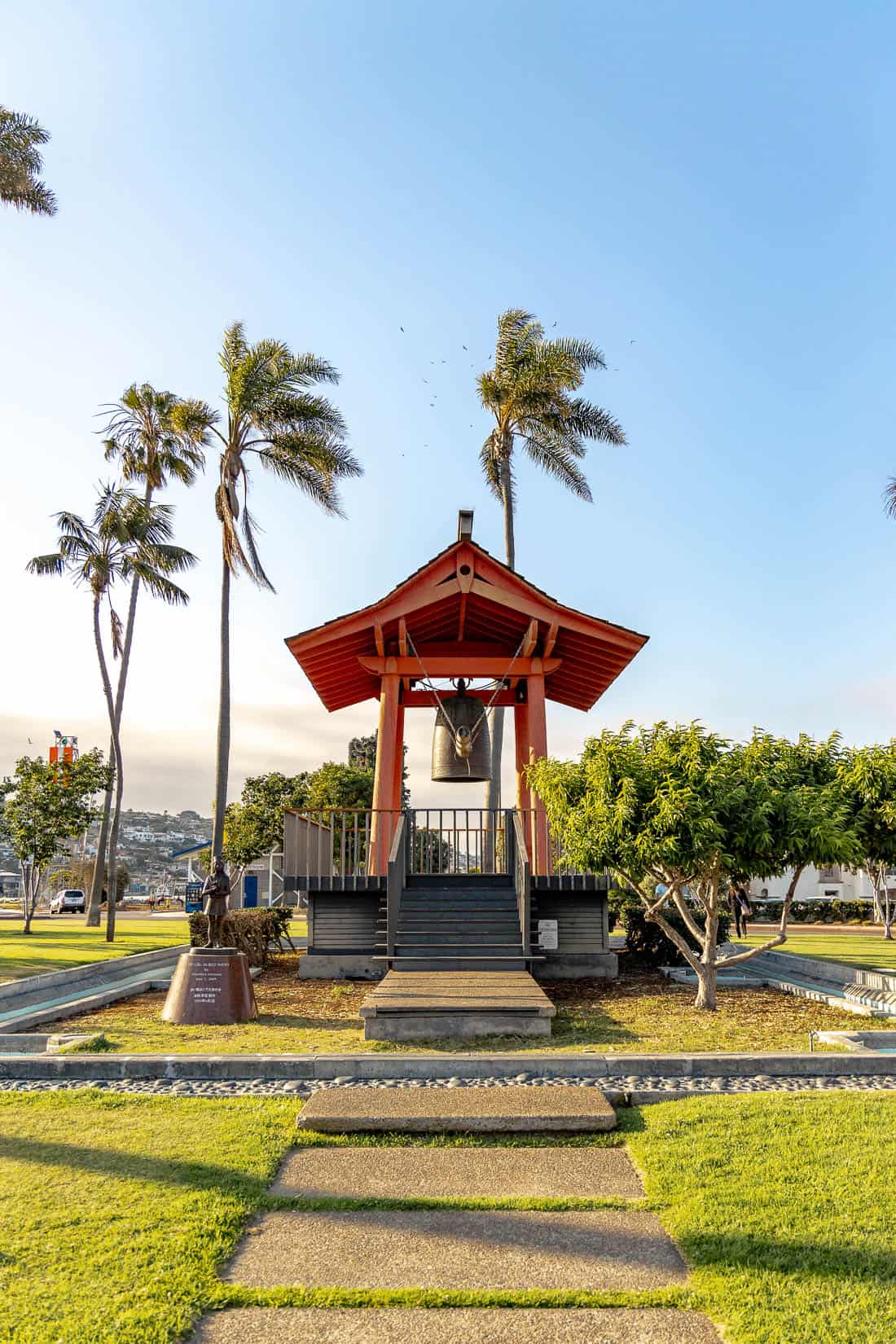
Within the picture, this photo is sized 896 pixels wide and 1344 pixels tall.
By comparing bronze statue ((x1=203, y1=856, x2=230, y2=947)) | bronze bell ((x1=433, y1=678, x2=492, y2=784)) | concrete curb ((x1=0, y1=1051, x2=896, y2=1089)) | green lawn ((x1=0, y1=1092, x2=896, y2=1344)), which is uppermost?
bronze bell ((x1=433, y1=678, x2=492, y2=784))

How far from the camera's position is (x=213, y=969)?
439 inches

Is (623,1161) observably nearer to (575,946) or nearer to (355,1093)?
(355,1093)

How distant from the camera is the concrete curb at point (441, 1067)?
794 centimetres

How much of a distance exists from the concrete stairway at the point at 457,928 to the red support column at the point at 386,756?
44.4 inches

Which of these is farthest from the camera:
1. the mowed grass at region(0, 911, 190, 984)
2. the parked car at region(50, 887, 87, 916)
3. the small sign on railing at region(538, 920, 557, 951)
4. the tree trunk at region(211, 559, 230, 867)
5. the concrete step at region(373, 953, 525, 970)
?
the parked car at region(50, 887, 87, 916)

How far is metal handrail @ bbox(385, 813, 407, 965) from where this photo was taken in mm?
12539

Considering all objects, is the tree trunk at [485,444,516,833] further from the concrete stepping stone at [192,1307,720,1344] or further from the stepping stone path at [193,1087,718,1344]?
the concrete stepping stone at [192,1307,720,1344]

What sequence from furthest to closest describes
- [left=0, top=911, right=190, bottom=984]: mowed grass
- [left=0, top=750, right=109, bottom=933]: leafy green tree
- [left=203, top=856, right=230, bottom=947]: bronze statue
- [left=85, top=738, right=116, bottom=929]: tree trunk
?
[left=85, top=738, right=116, bottom=929]: tree trunk, [left=0, top=750, right=109, bottom=933]: leafy green tree, [left=0, top=911, right=190, bottom=984]: mowed grass, [left=203, top=856, right=230, bottom=947]: bronze statue

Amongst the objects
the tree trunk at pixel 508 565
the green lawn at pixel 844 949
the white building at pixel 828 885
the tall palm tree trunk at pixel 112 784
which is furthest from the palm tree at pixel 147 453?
the white building at pixel 828 885

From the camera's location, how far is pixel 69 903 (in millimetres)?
52094

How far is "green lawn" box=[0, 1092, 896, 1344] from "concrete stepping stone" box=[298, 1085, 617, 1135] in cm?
18

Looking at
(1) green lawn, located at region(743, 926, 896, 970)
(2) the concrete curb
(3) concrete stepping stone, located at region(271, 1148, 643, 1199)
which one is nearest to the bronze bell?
(1) green lawn, located at region(743, 926, 896, 970)

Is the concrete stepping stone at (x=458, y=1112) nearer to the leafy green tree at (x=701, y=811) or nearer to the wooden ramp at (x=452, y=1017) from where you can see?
the wooden ramp at (x=452, y=1017)

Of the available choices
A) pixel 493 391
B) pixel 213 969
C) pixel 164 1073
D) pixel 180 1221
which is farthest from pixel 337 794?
pixel 180 1221
